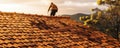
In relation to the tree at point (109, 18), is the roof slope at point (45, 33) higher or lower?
higher

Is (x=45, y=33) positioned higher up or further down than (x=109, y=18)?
higher up

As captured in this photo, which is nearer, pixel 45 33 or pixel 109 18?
pixel 45 33

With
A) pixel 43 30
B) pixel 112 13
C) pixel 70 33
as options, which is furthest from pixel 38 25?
pixel 112 13

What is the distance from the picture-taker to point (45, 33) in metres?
12.7

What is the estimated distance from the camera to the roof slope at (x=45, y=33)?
36.5 feet

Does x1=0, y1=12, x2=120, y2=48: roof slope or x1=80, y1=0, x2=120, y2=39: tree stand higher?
x1=0, y1=12, x2=120, y2=48: roof slope

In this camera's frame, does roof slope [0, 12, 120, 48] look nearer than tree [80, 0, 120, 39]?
Yes

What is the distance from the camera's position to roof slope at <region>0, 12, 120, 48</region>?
11125mm

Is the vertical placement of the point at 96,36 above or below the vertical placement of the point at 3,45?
below

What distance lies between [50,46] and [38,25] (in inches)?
99.3

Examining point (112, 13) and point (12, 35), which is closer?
point (12, 35)

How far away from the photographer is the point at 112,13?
37719mm

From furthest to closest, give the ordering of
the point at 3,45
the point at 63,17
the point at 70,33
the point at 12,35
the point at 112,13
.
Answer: the point at 112,13 < the point at 63,17 < the point at 70,33 < the point at 12,35 < the point at 3,45

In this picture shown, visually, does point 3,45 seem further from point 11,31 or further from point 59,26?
point 59,26
